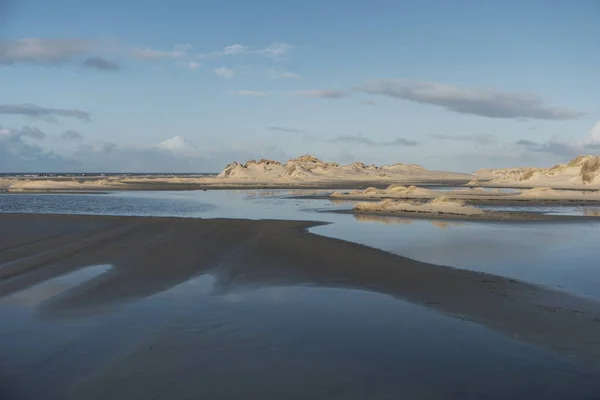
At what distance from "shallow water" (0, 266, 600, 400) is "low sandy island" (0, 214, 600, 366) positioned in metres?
0.57

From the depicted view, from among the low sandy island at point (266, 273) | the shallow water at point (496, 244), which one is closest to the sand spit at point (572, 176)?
the shallow water at point (496, 244)

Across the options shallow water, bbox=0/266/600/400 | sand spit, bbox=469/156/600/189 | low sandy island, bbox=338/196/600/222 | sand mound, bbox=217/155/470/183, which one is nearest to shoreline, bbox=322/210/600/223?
low sandy island, bbox=338/196/600/222

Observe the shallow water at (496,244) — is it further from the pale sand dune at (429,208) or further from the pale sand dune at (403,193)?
the pale sand dune at (403,193)

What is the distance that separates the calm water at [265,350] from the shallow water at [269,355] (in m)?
0.02

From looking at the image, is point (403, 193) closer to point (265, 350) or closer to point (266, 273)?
point (266, 273)

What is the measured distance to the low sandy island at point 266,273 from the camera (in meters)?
8.34

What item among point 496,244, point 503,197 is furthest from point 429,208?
point 503,197

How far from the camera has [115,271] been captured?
41.9 feet

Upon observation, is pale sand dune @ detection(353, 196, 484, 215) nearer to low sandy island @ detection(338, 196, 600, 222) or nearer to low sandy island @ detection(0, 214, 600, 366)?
low sandy island @ detection(338, 196, 600, 222)

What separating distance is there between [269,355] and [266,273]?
5925 millimetres

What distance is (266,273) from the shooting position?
12586mm

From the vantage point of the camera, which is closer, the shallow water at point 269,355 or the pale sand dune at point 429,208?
the shallow water at point 269,355

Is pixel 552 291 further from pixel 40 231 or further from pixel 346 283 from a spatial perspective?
pixel 40 231

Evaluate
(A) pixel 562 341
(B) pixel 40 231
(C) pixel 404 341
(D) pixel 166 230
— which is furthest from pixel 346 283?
(B) pixel 40 231
